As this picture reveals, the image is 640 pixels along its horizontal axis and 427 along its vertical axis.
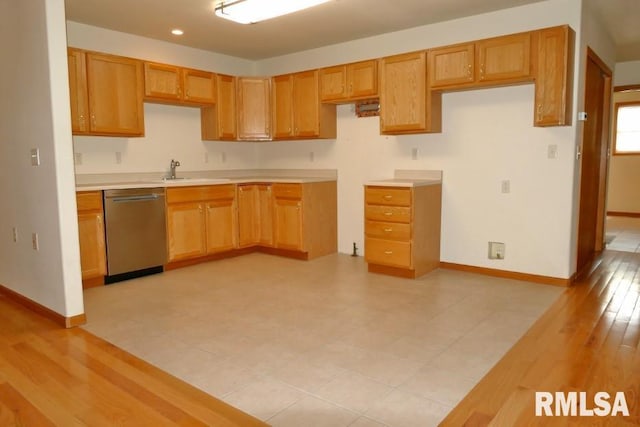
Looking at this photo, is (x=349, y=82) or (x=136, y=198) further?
(x=349, y=82)

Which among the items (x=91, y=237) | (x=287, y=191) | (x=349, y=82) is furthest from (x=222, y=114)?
(x=91, y=237)

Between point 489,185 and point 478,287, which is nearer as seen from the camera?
point 478,287

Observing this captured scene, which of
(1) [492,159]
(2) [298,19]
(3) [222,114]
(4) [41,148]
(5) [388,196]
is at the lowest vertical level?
(5) [388,196]

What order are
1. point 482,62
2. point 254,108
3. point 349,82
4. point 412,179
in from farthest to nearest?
point 254,108
point 349,82
point 412,179
point 482,62

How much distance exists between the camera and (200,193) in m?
4.96

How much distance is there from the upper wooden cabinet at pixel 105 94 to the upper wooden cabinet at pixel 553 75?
149 inches

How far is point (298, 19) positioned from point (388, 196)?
74.6 inches

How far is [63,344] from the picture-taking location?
289 cm

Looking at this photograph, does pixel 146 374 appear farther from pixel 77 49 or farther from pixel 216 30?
pixel 216 30

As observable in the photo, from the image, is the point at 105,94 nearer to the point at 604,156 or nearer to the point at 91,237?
the point at 91,237

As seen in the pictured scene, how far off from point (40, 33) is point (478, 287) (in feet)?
12.7

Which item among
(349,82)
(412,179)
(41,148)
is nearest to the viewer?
(41,148)

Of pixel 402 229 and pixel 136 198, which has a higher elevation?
pixel 136 198

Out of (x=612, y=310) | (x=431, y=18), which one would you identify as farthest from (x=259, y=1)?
(x=612, y=310)
